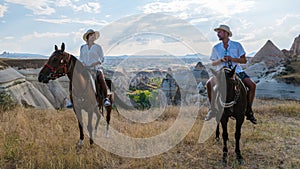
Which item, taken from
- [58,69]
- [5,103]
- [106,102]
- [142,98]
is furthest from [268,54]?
[58,69]

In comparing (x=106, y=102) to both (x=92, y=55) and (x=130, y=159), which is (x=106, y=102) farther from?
(x=130, y=159)

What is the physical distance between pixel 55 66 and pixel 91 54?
3.86 ft

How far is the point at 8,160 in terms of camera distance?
205 inches

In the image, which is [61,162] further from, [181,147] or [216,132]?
[216,132]

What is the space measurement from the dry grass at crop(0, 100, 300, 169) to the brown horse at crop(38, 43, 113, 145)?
3.12 feet

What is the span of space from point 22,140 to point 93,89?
2.14 metres

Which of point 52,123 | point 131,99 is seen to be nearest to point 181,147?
point 52,123

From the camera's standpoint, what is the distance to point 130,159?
17.8ft

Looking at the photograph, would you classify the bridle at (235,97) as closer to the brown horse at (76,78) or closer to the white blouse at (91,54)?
the brown horse at (76,78)

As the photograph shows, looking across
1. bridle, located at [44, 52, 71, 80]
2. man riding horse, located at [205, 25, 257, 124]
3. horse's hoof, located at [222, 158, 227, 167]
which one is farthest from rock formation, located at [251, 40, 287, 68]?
bridle, located at [44, 52, 71, 80]

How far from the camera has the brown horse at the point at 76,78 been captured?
5348 millimetres

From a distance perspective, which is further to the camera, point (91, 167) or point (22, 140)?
point (22, 140)

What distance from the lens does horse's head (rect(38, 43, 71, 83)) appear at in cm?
530

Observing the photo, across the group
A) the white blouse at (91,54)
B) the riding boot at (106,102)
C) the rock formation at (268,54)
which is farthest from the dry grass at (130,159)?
the rock formation at (268,54)
